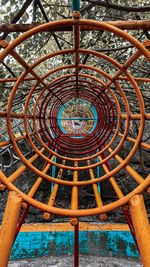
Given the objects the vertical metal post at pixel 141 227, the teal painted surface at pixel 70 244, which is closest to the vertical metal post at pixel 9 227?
the vertical metal post at pixel 141 227

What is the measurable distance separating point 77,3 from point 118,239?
11.6 ft

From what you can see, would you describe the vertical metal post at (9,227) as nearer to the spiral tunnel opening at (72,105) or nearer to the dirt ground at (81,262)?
the spiral tunnel opening at (72,105)

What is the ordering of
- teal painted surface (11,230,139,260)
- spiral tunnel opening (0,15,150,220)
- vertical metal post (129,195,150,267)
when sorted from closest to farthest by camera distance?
vertical metal post (129,195,150,267)
spiral tunnel opening (0,15,150,220)
teal painted surface (11,230,139,260)

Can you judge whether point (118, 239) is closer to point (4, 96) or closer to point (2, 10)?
point (4, 96)

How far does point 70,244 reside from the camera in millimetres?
3816

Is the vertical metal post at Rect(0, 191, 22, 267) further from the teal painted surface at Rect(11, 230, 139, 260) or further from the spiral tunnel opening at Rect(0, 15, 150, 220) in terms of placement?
the teal painted surface at Rect(11, 230, 139, 260)

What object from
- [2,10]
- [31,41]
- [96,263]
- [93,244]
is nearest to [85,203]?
[93,244]

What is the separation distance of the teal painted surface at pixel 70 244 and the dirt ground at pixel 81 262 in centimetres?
12

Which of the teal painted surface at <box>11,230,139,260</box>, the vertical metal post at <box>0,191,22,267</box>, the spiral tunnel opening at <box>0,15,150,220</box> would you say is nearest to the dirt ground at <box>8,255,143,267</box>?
the teal painted surface at <box>11,230,139,260</box>

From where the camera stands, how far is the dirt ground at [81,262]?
132 inches

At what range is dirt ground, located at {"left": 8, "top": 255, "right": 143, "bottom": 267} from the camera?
3.36 meters

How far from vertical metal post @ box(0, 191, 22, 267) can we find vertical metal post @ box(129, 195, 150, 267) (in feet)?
1.62

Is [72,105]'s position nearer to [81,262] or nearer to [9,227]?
[81,262]

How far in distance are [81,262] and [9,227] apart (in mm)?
2752
